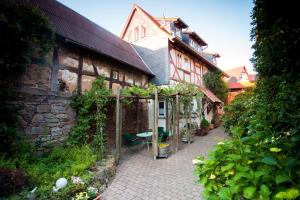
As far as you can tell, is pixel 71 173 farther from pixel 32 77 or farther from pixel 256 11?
pixel 256 11

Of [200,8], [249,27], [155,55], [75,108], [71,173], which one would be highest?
[155,55]

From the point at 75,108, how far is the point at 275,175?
759 cm

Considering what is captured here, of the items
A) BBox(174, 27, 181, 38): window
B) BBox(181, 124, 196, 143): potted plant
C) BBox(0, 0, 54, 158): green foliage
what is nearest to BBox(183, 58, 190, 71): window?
BBox(174, 27, 181, 38): window

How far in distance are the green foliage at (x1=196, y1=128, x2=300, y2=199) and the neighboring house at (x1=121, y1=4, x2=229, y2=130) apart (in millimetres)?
11133

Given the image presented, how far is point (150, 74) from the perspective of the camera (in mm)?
13078

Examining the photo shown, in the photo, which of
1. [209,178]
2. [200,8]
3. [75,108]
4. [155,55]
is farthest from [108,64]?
[209,178]

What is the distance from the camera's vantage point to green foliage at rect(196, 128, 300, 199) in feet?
4.57

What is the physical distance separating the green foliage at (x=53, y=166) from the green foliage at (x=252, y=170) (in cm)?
365

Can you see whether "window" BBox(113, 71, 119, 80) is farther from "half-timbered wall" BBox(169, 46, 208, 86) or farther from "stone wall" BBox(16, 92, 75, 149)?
"half-timbered wall" BBox(169, 46, 208, 86)

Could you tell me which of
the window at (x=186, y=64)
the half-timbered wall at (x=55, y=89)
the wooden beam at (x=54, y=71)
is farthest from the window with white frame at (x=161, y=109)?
the wooden beam at (x=54, y=71)

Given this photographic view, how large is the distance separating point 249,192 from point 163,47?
1278 cm

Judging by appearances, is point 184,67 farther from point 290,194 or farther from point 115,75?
point 290,194

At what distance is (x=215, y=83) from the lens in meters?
18.7

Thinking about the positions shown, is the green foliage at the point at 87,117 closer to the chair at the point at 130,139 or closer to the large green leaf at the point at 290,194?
the chair at the point at 130,139
